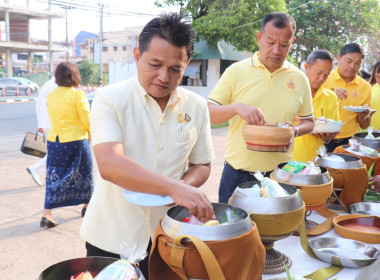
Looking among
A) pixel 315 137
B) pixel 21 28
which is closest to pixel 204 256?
pixel 315 137

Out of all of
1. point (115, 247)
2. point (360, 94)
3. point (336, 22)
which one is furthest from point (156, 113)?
point (336, 22)

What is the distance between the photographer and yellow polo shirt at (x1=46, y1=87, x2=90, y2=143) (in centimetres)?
423

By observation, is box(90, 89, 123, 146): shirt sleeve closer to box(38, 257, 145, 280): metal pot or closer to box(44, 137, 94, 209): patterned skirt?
box(38, 257, 145, 280): metal pot

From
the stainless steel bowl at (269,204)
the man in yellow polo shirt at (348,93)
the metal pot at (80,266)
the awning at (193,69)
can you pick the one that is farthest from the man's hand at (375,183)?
the awning at (193,69)

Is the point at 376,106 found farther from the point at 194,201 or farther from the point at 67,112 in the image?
the point at 194,201

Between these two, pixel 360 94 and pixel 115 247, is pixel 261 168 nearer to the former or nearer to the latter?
pixel 115 247

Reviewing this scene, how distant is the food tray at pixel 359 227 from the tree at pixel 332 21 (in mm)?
15550

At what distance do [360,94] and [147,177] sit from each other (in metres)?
3.63

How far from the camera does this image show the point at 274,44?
249 centimetres

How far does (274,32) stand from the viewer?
2418 mm

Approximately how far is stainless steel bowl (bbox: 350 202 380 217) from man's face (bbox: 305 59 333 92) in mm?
1287

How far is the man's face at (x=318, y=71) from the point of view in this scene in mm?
3131

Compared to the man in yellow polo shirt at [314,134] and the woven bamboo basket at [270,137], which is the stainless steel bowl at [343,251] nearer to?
the woven bamboo basket at [270,137]

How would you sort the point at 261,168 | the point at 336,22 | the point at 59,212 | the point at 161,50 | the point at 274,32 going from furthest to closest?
the point at 336,22 < the point at 59,212 < the point at 261,168 < the point at 274,32 < the point at 161,50
